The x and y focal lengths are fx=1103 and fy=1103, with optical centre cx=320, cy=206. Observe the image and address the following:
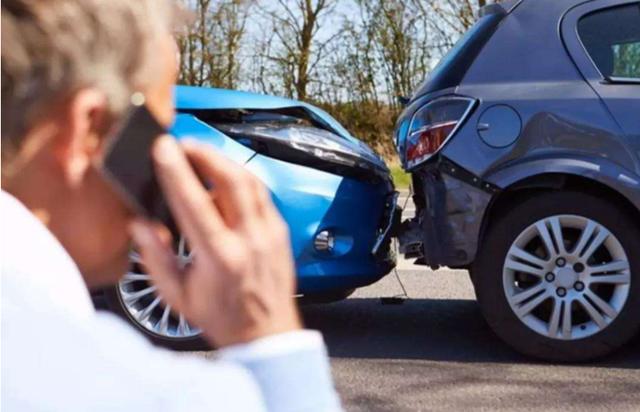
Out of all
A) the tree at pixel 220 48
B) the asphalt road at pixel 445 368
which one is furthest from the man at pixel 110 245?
the tree at pixel 220 48

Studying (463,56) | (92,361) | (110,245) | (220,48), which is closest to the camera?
(92,361)

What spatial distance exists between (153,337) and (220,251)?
13.9ft

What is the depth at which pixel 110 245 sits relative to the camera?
3.01ft

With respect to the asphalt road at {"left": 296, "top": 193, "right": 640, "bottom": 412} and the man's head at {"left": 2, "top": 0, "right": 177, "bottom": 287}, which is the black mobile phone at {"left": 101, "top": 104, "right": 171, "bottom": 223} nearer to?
the man's head at {"left": 2, "top": 0, "right": 177, "bottom": 287}

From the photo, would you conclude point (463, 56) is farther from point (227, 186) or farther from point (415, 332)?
point (227, 186)

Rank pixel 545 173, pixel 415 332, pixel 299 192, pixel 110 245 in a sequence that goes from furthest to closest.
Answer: pixel 415 332 → pixel 299 192 → pixel 545 173 → pixel 110 245

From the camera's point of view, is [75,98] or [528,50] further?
[528,50]

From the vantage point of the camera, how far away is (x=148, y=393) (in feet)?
2.61

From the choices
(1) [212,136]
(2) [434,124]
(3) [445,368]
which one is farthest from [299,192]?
(3) [445,368]

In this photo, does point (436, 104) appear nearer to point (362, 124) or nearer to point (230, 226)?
point (230, 226)

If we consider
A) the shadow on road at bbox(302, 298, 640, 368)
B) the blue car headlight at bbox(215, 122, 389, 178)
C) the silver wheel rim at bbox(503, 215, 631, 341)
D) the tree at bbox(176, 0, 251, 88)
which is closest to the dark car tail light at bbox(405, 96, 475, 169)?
the blue car headlight at bbox(215, 122, 389, 178)

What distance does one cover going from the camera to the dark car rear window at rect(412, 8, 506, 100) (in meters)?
4.96

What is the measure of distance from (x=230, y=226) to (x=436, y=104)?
13.5 ft

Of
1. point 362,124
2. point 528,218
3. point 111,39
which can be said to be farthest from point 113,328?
point 362,124
